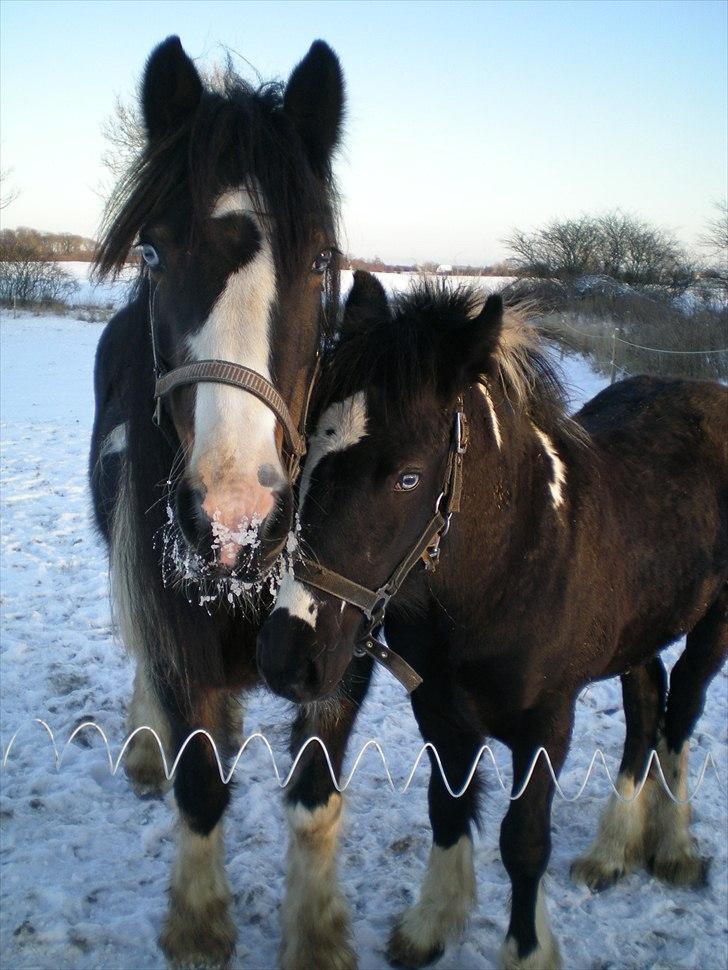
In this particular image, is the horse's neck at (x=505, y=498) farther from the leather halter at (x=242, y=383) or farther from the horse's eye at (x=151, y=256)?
the horse's eye at (x=151, y=256)

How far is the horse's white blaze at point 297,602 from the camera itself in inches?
74.7

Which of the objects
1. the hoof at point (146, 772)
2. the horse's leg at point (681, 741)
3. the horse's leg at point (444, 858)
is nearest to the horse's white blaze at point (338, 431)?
the horse's leg at point (444, 858)

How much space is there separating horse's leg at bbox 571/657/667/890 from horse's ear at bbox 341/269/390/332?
2114 mm

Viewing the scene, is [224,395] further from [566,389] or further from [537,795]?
[537,795]

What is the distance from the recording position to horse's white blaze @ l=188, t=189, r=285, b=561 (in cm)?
151

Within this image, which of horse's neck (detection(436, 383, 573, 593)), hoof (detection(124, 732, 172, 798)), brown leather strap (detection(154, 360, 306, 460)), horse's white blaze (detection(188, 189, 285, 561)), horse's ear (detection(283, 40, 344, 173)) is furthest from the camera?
hoof (detection(124, 732, 172, 798))

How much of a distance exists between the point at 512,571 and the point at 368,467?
0.71 meters

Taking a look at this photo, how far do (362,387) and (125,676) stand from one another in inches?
132

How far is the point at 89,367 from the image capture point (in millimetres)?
18406

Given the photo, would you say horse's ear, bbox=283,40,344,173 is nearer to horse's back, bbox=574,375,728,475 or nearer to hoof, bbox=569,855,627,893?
horse's back, bbox=574,375,728,475

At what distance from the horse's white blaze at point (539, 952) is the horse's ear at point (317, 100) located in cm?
263

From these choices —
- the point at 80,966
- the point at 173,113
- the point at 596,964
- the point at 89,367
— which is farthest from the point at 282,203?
the point at 89,367

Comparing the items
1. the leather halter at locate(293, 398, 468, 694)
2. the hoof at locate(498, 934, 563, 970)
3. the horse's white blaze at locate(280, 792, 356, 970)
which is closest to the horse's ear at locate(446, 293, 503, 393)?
the leather halter at locate(293, 398, 468, 694)

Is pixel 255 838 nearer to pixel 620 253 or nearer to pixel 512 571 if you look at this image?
pixel 512 571
